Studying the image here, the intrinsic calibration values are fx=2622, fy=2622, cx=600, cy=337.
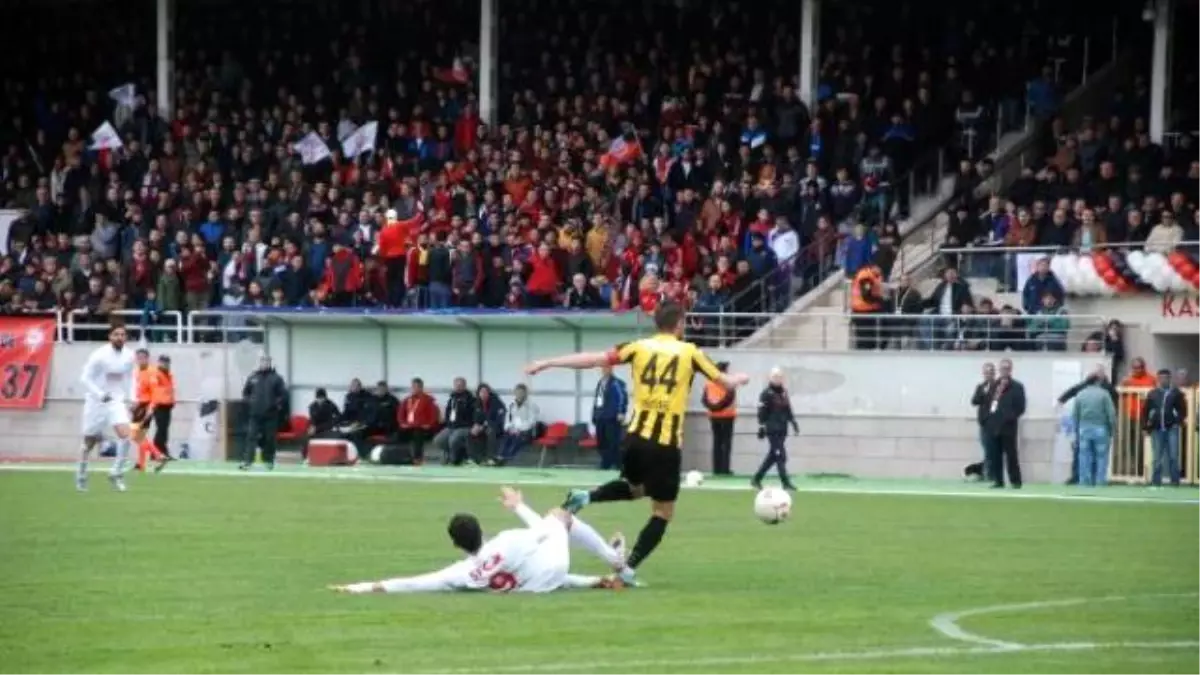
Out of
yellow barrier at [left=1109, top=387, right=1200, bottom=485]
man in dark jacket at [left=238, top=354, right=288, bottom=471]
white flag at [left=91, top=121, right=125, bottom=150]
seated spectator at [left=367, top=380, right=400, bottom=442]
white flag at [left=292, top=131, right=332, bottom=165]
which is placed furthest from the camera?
white flag at [left=91, top=121, right=125, bottom=150]

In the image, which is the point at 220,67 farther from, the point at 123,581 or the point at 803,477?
the point at 123,581

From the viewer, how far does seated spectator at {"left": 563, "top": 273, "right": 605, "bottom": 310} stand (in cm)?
4169

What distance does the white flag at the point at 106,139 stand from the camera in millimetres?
50250

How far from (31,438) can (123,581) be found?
2766cm

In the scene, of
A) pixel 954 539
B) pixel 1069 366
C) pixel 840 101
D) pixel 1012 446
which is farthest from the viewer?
pixel 840 101

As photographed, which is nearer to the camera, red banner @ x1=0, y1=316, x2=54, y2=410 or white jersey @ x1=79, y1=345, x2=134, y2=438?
white jersey @ x1=79, y1=345, x2=134, y2=438

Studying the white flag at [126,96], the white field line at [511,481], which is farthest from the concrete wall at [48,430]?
the white flag at [126,96]

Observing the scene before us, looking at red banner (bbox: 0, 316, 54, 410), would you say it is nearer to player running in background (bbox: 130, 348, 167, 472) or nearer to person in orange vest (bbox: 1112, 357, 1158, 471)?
player running in background (bbox: 130, 348, 167, 472)

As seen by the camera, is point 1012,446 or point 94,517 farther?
point 1012,446

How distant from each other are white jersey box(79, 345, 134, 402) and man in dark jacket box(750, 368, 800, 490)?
8.89 m

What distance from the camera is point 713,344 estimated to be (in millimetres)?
41000

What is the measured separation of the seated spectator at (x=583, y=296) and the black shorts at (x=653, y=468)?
2387 centimetres

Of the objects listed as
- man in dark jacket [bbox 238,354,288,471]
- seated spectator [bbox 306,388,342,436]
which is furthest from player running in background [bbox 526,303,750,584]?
seated spectator [bbox 306,388,342,436]

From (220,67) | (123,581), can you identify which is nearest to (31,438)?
(220,67)
